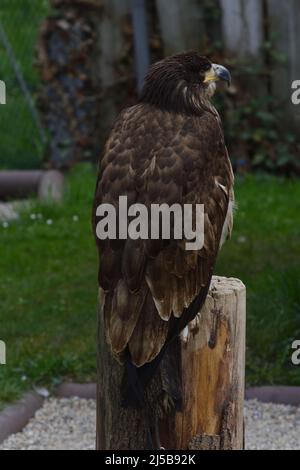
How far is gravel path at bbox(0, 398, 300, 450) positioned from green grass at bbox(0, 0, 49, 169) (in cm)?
466

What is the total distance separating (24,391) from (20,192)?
3925 mm

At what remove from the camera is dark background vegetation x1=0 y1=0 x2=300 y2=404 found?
6.72 metres

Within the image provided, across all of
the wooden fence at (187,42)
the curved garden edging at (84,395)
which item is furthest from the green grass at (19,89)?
the curved garden edging at (84,395)

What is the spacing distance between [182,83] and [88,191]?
16.7 feet

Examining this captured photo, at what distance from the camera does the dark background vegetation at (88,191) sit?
672cm

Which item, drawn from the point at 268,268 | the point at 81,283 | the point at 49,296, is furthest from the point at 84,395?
the point at 268,268

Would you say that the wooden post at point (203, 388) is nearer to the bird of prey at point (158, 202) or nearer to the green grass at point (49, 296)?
the bird of prey at point (158, 202)

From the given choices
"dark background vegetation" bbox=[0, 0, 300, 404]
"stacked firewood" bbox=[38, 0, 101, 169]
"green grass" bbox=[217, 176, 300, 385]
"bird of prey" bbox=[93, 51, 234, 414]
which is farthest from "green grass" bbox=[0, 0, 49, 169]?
"bird of prey" bbox=[93, 51, 234, 414]

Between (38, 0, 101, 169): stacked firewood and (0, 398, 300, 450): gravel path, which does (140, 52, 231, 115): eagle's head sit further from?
(38, 0, 101, 169): stacked firewood

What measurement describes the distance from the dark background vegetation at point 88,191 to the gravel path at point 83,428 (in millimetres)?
198
